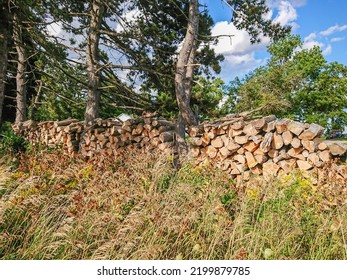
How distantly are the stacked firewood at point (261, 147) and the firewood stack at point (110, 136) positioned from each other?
34.1 inches

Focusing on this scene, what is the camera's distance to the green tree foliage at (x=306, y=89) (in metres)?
24.3

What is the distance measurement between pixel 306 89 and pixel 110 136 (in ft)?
79.0

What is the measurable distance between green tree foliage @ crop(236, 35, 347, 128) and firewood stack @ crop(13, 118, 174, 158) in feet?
60.5

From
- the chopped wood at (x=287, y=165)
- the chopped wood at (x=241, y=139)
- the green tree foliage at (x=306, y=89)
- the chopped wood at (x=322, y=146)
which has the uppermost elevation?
the green tree foliage at (x=306, y=89)

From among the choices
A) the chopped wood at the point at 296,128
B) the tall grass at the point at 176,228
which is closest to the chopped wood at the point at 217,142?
the chopped wood at the point at 296,128

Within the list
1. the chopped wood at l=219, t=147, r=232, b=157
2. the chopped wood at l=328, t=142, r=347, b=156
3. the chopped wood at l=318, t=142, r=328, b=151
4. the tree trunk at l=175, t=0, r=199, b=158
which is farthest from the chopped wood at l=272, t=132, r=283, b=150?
the tree trunk at l=175, t=0, r=199, b=158

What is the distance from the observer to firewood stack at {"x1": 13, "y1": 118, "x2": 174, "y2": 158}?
19.5ft

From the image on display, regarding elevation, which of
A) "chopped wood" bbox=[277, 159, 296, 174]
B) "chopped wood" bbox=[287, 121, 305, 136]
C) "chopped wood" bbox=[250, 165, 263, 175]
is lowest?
"chopped wood" bbox=[250, 165, 263, 175]

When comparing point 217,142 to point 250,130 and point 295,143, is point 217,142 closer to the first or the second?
point 250,130

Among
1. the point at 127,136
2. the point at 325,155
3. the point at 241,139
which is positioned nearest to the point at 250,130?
the point at 241,139

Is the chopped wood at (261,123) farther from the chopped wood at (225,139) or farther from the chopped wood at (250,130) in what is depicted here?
the chopped wood at (225,139)

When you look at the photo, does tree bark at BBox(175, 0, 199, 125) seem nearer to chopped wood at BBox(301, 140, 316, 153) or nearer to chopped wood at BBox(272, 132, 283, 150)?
chopped wood at BBox(272, 132, 283, 150)

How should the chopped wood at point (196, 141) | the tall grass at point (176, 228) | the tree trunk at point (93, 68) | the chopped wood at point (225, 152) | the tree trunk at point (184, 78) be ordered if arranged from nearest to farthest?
the tall grass at point (176, 228)
the chopped wood at point (225, 152)
the chopped wood at point (196, 141)
the tree trunk at point (184, 78)
the tree trunk at point (93, 68)
